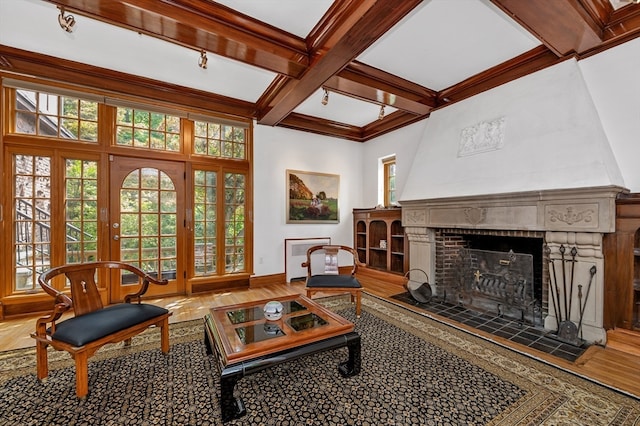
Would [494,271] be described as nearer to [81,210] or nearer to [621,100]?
[621,100]

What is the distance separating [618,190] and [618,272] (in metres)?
0.78

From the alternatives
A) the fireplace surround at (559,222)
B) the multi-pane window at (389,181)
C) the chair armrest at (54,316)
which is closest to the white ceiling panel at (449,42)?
the fireplace surround at (559,222)

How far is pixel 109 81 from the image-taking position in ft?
11.6

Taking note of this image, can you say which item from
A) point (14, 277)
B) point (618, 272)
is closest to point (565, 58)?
point (618, 272)

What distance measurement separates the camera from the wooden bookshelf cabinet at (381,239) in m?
4.99

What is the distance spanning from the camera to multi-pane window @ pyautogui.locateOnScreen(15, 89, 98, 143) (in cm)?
337

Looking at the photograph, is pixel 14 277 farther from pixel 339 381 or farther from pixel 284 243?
pixel 339 381

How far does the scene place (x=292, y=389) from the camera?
1.93 m

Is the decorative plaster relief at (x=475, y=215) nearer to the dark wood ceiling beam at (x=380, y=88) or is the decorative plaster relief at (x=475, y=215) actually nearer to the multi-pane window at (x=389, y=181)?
the dark wood ceiling beam at (x=380, y=88)

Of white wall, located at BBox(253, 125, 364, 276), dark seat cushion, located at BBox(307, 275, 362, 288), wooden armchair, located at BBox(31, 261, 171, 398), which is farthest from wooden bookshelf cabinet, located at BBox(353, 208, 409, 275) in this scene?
wooden armchair, located at BBox(31, 261, 171, 398)

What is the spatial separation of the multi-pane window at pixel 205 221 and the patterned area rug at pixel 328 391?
1.98 metres

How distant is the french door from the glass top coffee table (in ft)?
7.20

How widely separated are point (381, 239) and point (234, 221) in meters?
2.86

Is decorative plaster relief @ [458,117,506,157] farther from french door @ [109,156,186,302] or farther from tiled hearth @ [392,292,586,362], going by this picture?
french door @ [109,156,186,302]
